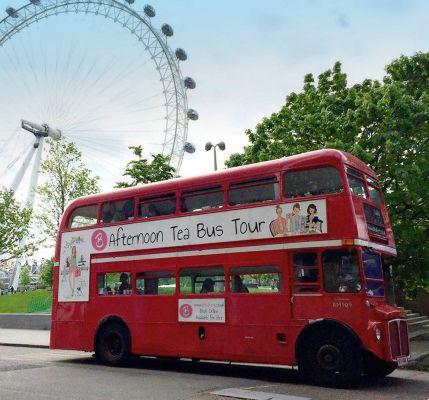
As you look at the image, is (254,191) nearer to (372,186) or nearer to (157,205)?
(372,186)

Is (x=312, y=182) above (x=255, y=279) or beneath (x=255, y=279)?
above

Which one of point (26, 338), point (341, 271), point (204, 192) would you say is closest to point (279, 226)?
point (341, 271)

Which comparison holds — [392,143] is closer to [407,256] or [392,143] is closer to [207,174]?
[407,256]

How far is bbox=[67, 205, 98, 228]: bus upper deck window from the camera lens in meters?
14.0

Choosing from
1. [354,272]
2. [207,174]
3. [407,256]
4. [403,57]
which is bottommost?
[354,272]

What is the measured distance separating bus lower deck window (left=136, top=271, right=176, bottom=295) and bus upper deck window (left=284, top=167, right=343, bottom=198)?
352 centimetres

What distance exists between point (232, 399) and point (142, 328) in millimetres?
4547

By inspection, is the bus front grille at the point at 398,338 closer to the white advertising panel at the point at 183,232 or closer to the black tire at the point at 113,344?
the white advertising panel at the point at 183,232

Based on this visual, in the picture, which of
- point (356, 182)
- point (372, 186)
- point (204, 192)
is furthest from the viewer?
point (204, 192)

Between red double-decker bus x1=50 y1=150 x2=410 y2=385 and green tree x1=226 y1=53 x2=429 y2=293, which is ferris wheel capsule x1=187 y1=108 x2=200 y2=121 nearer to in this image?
green tree x1=226 y1=53 x2=429 y2=293

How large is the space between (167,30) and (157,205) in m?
24.6

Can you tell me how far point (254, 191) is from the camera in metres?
11.2

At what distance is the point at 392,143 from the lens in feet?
53.4

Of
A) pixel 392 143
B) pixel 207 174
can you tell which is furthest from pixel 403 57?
pixel 207 174
